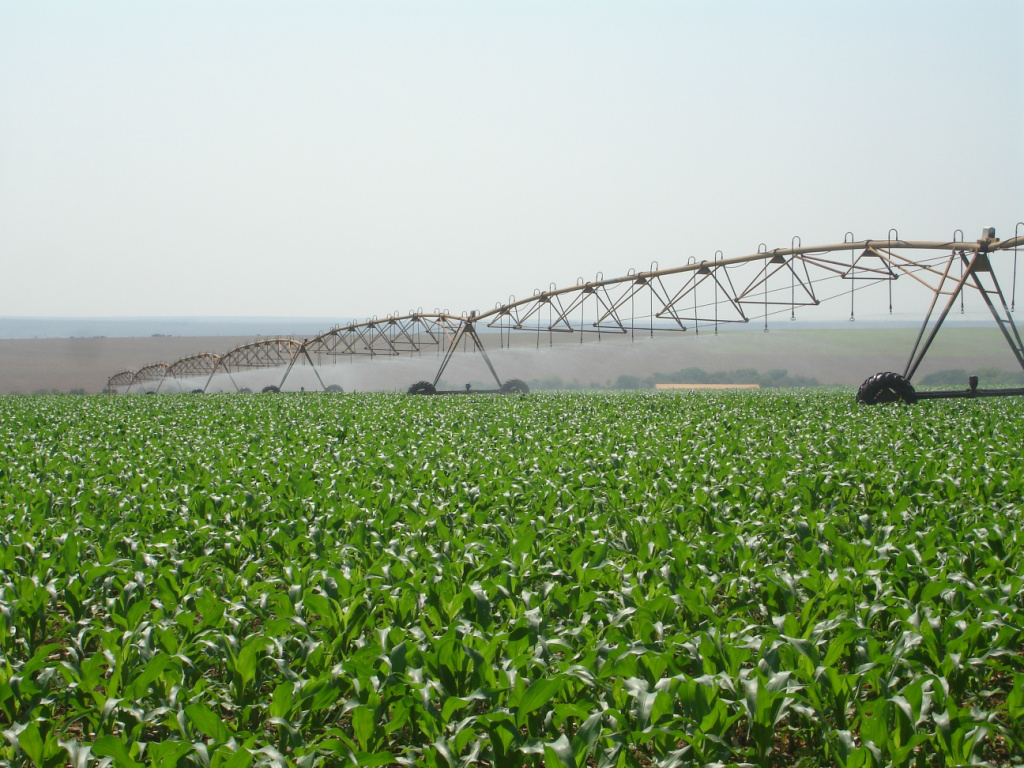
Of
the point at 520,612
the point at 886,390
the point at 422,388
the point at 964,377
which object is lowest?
the point at 520,612

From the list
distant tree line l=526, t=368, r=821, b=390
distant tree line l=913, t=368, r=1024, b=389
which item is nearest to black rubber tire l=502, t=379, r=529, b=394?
distant tree line l=526, t=368, r=821, b=390

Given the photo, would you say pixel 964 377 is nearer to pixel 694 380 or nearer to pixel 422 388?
pixel 694 380

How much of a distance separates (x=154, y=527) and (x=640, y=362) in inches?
1698

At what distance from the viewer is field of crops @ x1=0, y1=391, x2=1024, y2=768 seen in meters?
3.03

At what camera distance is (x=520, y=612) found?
14.7 ft

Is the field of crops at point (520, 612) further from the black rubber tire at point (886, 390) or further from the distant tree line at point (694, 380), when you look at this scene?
the distant tree line at point (694, 380)

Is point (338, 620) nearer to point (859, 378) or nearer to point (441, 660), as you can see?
point (441, 660)

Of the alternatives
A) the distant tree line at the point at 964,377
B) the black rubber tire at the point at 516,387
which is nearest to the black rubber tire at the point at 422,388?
the black rubber tire at the point at 516,387

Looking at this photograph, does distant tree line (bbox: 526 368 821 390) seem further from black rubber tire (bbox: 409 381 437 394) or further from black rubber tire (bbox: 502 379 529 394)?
black rubber tire (bbox: 409 381 437 394)

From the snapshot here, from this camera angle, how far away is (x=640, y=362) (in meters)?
48.6

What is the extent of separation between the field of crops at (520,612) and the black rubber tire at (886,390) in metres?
8.79

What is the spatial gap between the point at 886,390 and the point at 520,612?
17.3 metres

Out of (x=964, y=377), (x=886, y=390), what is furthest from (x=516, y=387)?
(x=964, y=377)

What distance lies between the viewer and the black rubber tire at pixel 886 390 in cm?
1848
